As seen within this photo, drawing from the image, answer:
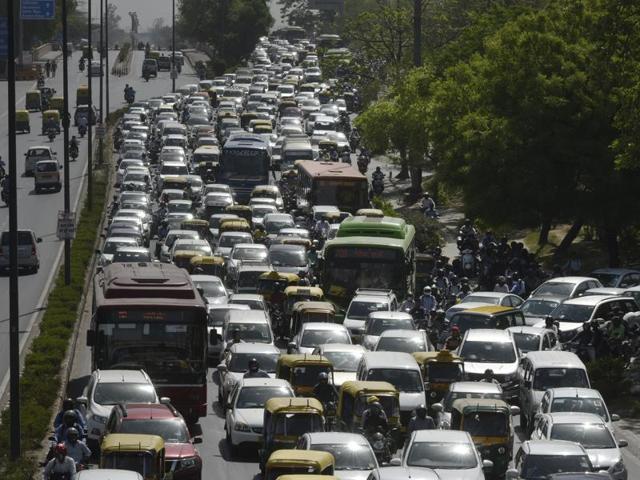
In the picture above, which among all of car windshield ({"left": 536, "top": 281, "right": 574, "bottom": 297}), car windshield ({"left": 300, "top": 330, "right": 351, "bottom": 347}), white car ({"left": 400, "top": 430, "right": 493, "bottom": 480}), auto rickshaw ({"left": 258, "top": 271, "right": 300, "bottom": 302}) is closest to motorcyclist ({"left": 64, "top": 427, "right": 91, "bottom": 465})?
white car ({"left": 400, "top": 430, "right": 493, "bottom": 480})

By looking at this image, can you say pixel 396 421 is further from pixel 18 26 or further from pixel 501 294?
pixel 18 26

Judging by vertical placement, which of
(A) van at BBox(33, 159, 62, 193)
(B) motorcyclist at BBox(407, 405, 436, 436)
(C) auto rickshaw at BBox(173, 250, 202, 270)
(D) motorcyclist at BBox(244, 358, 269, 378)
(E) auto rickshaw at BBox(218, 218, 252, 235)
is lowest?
(A) van at BBox(33, 159, 62, 193)

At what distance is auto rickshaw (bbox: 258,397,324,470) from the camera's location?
28531 millimetres

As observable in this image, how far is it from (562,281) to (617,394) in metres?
8.88

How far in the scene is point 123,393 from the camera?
98.6 ft

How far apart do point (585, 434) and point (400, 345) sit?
889 centimetres

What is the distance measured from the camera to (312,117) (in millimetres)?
104562

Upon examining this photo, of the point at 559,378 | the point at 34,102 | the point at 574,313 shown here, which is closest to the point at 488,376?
the point at 559,378

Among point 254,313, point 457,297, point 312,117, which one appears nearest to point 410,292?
point 457,297

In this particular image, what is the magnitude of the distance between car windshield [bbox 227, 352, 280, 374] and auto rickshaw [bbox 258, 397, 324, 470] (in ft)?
21.2

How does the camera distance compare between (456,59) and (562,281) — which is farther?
(456,59)

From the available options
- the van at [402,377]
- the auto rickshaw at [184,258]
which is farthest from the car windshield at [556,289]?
the van at [402,377]

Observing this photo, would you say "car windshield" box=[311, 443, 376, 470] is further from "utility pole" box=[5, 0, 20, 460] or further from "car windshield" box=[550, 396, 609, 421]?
"car windshield" box=[550, 396, 609, 421]

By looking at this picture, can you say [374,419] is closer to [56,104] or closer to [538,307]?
[538,307]
